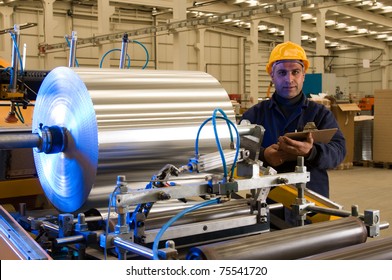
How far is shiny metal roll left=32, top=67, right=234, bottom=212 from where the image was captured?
168 centimetres

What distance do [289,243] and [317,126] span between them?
119cm

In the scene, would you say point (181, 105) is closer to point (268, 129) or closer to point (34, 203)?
point (268, 129)

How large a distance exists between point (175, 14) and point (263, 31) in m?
10.4

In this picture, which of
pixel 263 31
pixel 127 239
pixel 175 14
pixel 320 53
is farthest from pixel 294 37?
pixel 263 31

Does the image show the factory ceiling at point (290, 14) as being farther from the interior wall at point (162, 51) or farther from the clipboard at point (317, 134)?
the clipboard at point (317, 134)

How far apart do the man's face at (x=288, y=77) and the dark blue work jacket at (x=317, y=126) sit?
0.09 meters

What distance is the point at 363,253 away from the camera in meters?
1.29

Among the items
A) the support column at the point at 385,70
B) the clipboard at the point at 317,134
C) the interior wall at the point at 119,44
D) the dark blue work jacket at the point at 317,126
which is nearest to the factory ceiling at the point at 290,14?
the interior wall at the point at 119,44

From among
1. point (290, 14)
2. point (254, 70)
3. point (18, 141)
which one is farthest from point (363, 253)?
point (254, 70)

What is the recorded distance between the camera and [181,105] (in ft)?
6.16

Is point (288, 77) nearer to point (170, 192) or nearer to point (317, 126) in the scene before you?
point (317, 126)

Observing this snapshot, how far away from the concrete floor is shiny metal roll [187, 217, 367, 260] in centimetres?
305

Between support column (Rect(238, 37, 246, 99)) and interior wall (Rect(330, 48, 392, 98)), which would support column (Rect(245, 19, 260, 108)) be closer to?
support column (Rect(238, 37, 246, 99))

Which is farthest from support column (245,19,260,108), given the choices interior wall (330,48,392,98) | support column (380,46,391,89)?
interior wall (330,48,392,98)
